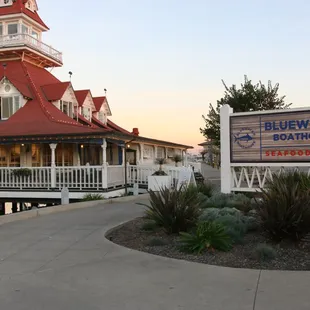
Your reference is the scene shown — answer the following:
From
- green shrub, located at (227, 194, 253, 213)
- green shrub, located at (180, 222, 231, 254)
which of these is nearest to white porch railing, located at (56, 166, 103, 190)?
green shrub, located at (227, 194, 253, 213)

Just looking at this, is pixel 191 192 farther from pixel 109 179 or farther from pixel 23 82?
pixel 23 82

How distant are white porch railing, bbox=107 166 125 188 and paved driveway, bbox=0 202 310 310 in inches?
451

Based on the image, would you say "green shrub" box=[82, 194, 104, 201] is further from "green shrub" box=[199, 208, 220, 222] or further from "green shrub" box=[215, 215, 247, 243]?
"green shrub" box=[215, 215, 247, 243]

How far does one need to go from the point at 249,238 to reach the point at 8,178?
15.8m

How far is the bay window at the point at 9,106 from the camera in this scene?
77.1 feet

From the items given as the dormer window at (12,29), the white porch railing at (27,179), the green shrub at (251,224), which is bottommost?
the green shrub at (251,224)

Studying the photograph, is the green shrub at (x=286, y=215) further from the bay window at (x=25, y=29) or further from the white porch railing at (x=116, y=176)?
the bay window at (x=25, y=29)

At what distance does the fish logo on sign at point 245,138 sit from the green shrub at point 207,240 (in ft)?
17.9

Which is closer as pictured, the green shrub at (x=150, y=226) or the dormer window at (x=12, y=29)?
the green shrub at (x=150, y=226)

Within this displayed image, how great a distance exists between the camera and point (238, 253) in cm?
669

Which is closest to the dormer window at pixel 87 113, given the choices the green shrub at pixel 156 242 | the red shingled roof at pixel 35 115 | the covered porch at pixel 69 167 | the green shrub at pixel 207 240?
the red shingled roof at pixel 35 115

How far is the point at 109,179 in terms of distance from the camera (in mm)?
19266

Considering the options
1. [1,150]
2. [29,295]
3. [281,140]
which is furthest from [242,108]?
[29,295]

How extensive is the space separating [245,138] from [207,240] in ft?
19.6
